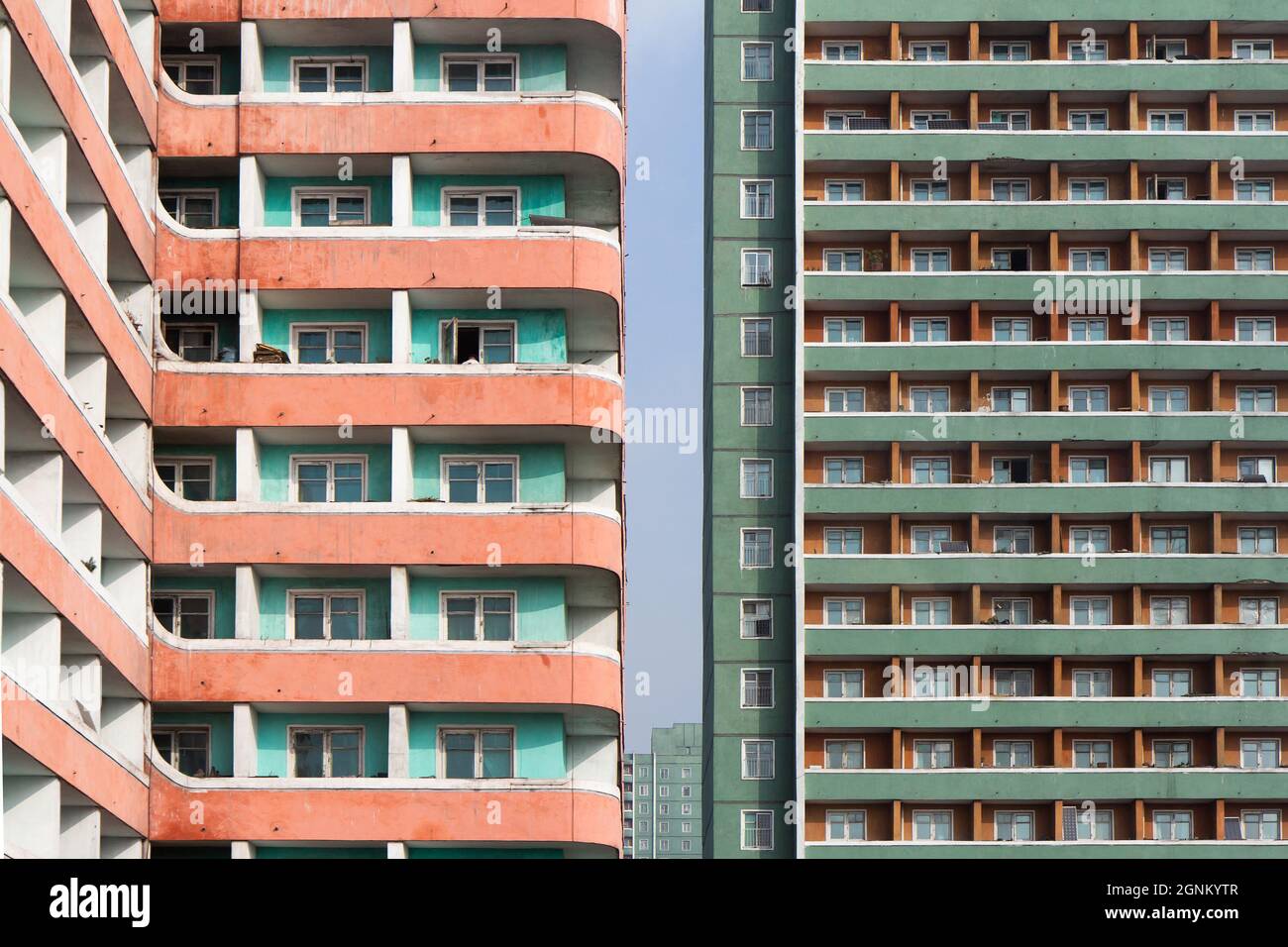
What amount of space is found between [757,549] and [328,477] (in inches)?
1637

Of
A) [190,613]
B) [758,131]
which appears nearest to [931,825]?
[758,131]

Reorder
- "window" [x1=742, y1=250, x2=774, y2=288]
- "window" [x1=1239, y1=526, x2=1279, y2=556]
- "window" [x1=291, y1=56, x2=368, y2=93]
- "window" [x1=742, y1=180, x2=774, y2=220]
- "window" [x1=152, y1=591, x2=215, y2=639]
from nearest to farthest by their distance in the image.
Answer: "window" [x1=152, y1=591, x2=215, y2=639]
"window" [x1=291, y1=56, x2=368, y2=93]
"window" [x1=1239, y1=526, x2=1279, y2=556]
"window" [x1=742, y1=250, x2=774, y2=288]
"window" [x1=742, y1=180, x2=774, y2=220]

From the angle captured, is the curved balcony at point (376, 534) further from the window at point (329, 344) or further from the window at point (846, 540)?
the window at point (846, 540)

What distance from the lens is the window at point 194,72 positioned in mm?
55562

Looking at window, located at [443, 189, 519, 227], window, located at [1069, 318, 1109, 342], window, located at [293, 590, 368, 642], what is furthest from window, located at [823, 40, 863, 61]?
window, located at [293, 590, 368, 642]

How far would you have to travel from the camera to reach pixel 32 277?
4238 cm

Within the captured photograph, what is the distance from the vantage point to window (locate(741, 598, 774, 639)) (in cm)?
9200

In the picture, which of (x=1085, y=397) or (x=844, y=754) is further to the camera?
(x=1085, y=397)

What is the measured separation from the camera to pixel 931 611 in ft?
300

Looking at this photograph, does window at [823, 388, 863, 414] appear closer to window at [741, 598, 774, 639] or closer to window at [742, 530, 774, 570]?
window at [742, 530, 774, 570]

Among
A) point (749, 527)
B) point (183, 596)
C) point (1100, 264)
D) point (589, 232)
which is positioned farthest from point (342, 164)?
point (1100, 264)

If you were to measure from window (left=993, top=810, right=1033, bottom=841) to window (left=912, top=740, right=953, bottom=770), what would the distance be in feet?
10.1

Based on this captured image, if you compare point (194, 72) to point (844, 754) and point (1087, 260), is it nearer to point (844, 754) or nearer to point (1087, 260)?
point (844, 754)

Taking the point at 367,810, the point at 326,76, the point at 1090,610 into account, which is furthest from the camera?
the point at 1090,610
